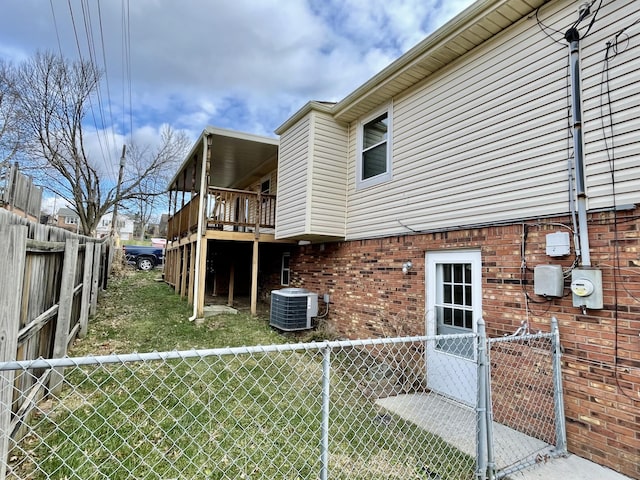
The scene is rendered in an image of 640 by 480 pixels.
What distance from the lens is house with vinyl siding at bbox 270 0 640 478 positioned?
11.3 feet

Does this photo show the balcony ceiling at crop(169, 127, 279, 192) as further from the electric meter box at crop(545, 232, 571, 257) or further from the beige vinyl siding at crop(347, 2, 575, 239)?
the electric meter box at crop(545, 232, 571, 257)

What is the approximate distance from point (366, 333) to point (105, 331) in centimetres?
490

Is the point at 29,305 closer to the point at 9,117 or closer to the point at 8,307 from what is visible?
Answer: the point at 8,307

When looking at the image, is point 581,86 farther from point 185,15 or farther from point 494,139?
point 185,15

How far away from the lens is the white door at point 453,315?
16.1 ft

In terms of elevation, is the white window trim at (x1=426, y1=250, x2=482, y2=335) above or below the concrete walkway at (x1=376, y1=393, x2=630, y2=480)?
above

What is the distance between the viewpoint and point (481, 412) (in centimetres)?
266

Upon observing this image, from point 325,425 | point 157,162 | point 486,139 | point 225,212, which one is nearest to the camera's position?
point 325,425

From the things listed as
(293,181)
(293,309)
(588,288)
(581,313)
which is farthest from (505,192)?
(293,309)

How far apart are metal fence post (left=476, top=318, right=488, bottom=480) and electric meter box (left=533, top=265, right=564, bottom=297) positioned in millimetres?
1619

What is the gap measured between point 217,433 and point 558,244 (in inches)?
161

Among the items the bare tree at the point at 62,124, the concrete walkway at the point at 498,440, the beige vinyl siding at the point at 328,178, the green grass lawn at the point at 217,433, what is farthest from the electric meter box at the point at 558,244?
the bare tree at the point at 62,124

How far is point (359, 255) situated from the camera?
7254 millimetres

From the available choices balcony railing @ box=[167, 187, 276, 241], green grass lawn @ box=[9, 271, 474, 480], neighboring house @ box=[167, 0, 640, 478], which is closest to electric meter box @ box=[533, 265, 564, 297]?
neighboring house @ box=[167, 0, 640, 478]
